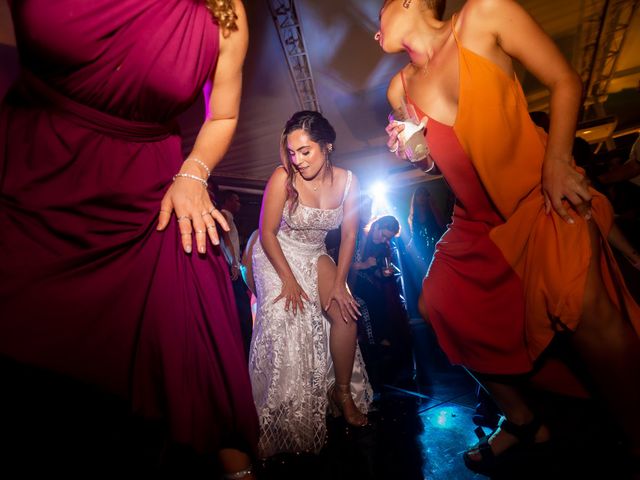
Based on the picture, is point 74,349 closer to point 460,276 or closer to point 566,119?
point 460,276

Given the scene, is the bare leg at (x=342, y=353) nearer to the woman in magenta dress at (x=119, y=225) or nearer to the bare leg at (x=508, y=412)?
the bare leg at (x=508, y=412)

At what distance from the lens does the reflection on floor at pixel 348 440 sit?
2.69 ft

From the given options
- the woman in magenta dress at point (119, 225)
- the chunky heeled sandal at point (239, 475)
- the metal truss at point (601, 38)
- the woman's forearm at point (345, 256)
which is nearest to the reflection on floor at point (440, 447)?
the chunky heeled sandal at point (239, 475)

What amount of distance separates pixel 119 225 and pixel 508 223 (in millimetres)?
1461

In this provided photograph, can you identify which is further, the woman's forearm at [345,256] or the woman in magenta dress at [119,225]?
the woman's forearm at [345,256]

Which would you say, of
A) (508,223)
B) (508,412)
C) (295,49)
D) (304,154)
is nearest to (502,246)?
(508,223)

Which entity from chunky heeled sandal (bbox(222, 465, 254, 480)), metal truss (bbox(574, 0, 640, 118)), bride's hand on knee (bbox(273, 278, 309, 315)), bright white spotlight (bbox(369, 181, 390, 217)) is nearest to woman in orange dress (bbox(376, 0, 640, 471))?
bride's hand on knee (bbox(273, 278, 309, 315))

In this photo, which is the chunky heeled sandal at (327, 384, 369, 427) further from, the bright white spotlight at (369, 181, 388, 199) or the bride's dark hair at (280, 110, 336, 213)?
the bright white spotlight at (369, 181, 388, 199)

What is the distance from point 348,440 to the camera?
78.4 inches

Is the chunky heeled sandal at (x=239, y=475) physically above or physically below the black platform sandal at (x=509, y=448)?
above

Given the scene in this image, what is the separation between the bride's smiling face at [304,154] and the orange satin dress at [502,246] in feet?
3.40

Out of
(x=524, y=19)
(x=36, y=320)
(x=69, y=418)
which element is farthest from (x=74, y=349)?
(x=524, y=19)

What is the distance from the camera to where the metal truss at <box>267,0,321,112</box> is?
16.6 ft

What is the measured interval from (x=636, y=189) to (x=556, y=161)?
346 centimetres
